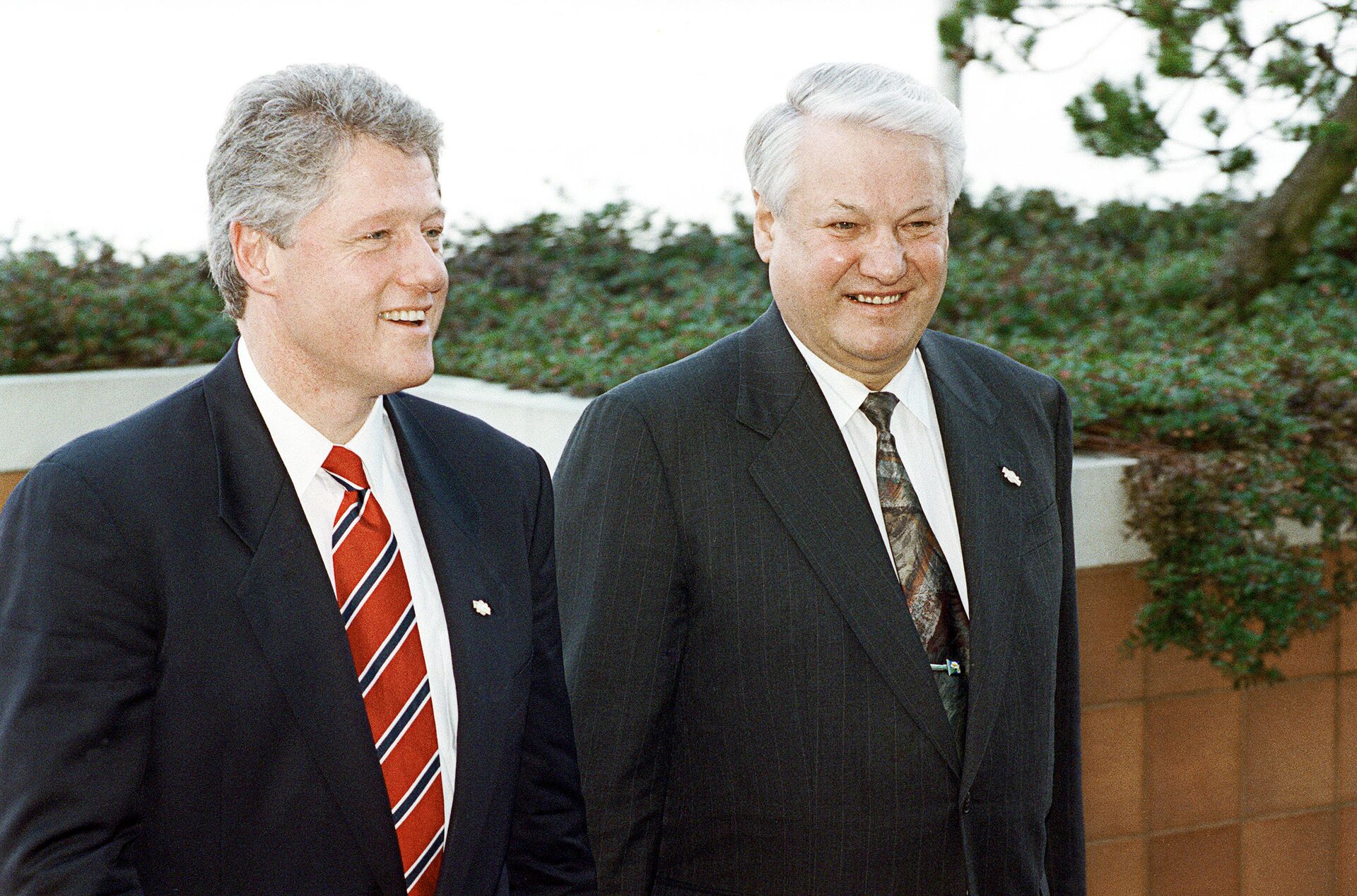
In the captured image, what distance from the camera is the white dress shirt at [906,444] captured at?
2537mm

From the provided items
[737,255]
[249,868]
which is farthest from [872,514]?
[737,255]

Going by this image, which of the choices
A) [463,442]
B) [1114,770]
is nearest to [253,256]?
[463,442]

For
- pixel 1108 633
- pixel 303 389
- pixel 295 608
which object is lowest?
pixel 1108 633

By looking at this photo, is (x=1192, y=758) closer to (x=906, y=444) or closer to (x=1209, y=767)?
(x=1209, y=767)

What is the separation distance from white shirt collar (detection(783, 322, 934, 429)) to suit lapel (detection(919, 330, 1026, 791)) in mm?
49

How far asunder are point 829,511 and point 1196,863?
2.07 metres

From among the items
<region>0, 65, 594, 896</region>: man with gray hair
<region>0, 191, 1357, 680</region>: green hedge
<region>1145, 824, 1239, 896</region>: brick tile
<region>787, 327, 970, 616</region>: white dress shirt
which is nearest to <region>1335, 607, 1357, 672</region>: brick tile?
<region>0, 191, 1357, 680</region>: green hedge

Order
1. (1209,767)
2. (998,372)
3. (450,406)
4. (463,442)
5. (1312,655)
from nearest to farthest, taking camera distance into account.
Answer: (463,442)
(998,372)
(1209,767)
(1312,655)
(450,406)

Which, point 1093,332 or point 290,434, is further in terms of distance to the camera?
point 1093,332

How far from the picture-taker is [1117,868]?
151 inches

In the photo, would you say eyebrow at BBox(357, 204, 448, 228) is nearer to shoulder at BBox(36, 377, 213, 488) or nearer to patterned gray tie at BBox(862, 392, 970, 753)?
shoulder at BBox(36, 377, 213, 488)

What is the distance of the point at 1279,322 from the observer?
553 centimetres

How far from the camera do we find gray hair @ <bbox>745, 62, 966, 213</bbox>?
2.47 meters

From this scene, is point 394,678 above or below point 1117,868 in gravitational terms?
above
